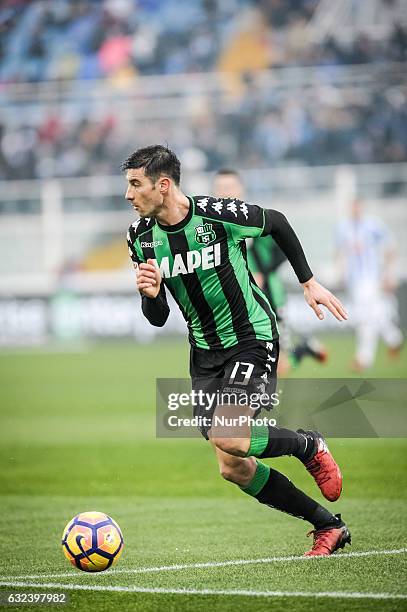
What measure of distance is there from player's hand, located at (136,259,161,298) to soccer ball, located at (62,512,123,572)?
119cm

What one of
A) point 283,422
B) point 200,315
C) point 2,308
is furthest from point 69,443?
point 2,308

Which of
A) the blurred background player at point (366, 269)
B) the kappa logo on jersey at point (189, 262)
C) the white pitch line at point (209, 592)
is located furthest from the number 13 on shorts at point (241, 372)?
the blurred background player at point (366, 269)

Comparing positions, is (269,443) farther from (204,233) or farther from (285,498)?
(204,233)

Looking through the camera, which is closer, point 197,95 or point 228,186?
point 228,186

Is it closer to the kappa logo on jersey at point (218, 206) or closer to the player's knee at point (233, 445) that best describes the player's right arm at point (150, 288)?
the kappa logo on jersey at point (218, 206)

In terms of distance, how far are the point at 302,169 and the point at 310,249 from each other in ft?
5.92

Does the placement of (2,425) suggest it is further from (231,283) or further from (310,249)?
(310,249)

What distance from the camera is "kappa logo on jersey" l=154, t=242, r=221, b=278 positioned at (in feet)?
17.7

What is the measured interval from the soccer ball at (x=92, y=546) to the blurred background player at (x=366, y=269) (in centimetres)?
1063

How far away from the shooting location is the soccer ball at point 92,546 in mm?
4875

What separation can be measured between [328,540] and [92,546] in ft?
4.11

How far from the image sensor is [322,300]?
17.5ft

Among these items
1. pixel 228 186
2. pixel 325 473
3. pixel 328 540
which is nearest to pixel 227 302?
pixel 325 473

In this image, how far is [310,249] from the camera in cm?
2127
